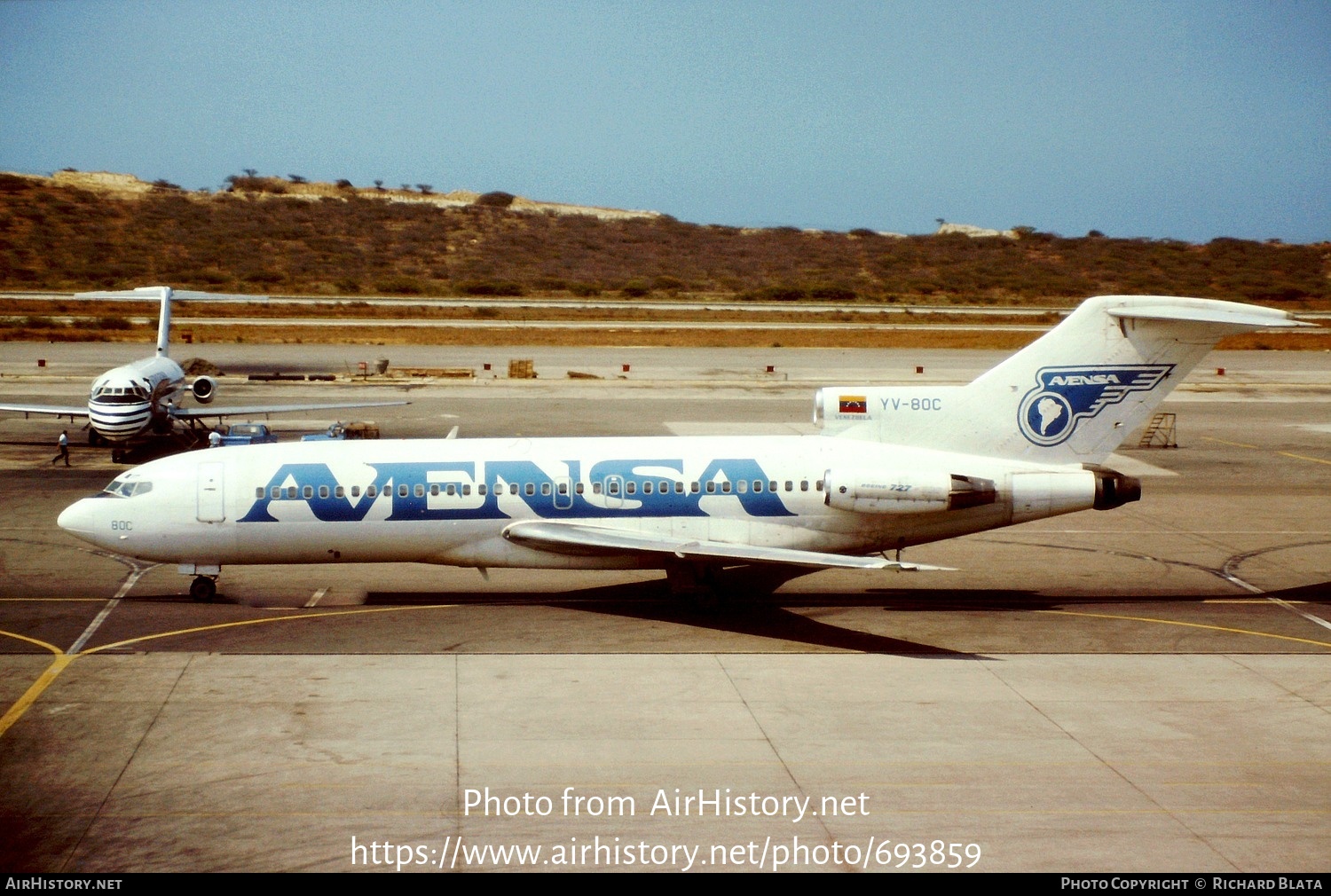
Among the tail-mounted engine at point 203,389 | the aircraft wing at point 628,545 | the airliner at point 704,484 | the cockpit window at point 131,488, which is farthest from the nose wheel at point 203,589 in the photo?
the tail-mounted engine at point 203,389

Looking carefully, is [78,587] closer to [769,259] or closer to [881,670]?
[881,670]

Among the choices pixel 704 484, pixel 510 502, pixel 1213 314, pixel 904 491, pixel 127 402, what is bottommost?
pixel 510 502

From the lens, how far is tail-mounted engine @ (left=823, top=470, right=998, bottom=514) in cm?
2353

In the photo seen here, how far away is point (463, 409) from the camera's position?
169 feet

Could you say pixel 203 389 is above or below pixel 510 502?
above

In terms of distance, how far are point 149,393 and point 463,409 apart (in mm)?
13855

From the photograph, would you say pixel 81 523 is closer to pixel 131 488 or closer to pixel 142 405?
pixel 131 488

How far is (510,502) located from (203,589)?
690cm

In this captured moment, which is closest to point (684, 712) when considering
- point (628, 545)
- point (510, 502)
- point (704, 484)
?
point (628, 545)

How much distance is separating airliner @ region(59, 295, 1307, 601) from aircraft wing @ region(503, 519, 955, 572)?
7 centimetres

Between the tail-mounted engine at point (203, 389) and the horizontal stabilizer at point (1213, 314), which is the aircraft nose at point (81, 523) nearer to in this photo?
the horizontal stabilizer at point (1213, 314)

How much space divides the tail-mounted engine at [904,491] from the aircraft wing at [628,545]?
3.74ft

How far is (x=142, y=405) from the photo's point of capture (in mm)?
40781

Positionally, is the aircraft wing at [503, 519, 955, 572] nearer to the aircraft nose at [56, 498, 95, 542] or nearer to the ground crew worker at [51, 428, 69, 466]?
the aircraft nose at [56, 498, 95, 542]
